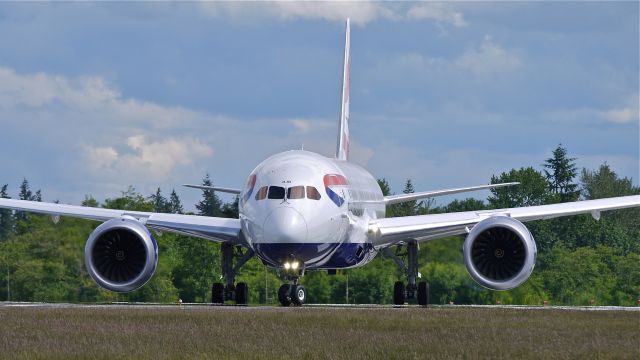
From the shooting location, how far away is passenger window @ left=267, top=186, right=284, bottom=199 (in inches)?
1331

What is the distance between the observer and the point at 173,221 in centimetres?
3775

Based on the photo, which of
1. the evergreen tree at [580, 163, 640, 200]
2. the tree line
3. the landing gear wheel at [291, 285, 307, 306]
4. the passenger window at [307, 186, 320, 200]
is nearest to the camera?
the passenger window at [307, 186, 320, 200]

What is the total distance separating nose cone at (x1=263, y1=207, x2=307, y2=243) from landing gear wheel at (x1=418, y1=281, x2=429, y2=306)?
6.36 meters

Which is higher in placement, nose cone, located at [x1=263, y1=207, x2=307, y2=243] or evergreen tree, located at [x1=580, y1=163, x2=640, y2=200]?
evergreen tree, located at [x1=580, y1=163, x2=640, y2=200]

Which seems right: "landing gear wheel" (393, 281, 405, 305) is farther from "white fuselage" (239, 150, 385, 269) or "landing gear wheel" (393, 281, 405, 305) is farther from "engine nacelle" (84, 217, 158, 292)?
"engine nacelle" (84, 217, 158, 292)

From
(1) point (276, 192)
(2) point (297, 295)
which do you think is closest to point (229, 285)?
(2) point (297, 295)

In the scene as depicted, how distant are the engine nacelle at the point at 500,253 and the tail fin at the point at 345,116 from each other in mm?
14217

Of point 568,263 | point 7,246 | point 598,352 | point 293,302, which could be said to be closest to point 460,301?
point 568,263

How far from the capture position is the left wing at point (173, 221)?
3722 centimetres

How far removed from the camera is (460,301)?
4838 cm

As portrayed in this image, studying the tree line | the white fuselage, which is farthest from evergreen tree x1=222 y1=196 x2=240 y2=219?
the white fuselage

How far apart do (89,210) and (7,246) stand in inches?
1003

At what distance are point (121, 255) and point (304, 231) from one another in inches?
211

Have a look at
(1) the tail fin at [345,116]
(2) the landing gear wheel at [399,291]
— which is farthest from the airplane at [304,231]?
(1) the tail fin at [345,116]
